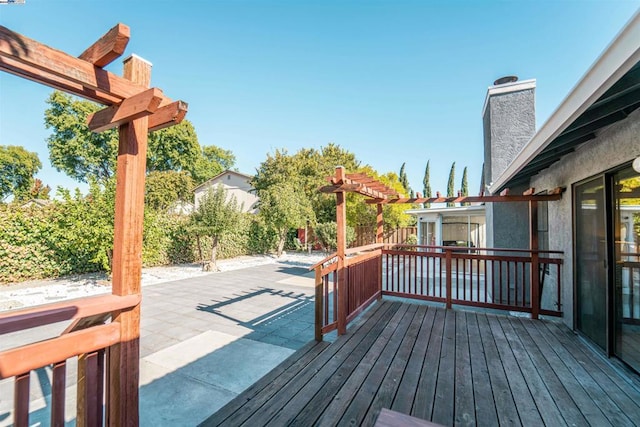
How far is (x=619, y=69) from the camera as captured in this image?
4.62 feet

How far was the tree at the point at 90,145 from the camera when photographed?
20.8 metres

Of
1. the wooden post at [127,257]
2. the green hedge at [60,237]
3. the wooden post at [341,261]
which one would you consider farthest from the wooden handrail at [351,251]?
the green hedge at [60,237]

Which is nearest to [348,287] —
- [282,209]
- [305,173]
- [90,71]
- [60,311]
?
[60,311]

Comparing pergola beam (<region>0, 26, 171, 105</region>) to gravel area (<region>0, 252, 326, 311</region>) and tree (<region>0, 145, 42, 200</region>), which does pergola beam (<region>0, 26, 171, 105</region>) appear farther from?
tree (<region>0, 145, 42, 200</region>)

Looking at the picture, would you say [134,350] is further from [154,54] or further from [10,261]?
[154,54]

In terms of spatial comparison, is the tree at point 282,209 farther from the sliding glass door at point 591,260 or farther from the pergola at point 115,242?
the pergola at point 115,242

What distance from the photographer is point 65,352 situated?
1316 millimetres

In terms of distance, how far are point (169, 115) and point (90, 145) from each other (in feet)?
Answer: 89.7

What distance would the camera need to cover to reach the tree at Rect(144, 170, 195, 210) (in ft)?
67.9

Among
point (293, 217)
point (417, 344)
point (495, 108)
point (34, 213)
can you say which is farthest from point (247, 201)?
point (417, 344)

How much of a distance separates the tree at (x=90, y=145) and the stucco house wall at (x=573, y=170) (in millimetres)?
20093

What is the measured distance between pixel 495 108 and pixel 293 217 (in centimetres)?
818

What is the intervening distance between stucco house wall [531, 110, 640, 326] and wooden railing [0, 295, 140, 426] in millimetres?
3955

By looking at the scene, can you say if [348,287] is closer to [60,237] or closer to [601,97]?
[601,97]
